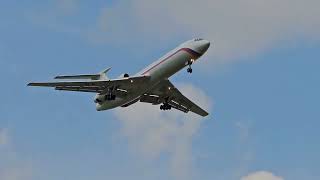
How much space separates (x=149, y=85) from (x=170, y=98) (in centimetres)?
811

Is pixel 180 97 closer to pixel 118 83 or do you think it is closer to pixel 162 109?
pixel 162 109

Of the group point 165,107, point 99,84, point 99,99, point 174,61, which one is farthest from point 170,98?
point 174,61

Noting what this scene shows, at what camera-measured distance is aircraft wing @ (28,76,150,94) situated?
80812 mm

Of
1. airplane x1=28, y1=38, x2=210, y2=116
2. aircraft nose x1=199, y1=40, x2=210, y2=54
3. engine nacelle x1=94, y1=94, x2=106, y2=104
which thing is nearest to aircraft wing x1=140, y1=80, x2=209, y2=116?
airplane x1=28, y1=38, x2=210, y2=116

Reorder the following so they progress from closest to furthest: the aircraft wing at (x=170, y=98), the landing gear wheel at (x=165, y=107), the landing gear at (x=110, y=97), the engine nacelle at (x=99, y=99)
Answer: the landing gear at (x=110, y=97) < the engine nacelle at (x=99, y=99) < the aircraft wing at (x=170, y=98) < the landing gear wheel at (x=165, y=107)

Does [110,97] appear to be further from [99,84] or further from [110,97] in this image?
[99,84]

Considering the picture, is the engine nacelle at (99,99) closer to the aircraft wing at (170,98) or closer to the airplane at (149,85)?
the airplane at (149,85)

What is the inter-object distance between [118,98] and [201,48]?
10.1 m

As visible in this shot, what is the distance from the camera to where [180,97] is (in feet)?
293

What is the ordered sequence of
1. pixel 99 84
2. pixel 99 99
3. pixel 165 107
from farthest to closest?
1. pixel 165 107
2. pixel 99 99
3. pixel 99 84

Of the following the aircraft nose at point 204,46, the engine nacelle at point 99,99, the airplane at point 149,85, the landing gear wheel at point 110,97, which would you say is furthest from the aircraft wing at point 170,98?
the aircraft nose at point 204,46

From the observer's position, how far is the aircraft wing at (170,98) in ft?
281

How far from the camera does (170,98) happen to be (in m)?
88.8

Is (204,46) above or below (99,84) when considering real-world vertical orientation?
above
